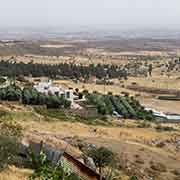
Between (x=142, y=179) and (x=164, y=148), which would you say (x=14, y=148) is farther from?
(x=164, y=148)

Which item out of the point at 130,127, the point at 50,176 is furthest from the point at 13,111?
the point at 50,176

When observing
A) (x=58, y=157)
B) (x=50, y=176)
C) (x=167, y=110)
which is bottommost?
(x=167, y=110)

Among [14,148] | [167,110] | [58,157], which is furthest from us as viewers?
[167,110]

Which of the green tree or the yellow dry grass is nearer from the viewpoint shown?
the yellow dry grass

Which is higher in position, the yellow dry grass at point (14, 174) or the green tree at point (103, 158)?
the yellow dry grass at point (14, 174)

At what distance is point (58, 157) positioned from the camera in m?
16.5

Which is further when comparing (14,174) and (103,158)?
(103,158)

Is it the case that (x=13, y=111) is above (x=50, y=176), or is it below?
below

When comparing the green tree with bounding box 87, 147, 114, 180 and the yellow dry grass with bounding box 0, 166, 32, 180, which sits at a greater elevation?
the yellow dry grass with bounding box 0, 166, 32, 180

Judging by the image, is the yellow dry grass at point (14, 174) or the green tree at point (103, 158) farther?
the green tree at point (103, 158)

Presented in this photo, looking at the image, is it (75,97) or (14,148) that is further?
(75,97)

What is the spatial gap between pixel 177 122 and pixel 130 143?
58.0 feet

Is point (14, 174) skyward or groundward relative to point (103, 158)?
skyward

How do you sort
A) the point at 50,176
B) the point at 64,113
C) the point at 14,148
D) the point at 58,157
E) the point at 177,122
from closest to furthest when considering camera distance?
1. the point at 50,176
2. the point at 14,148
3. the point at 58,157
4. the point at 64,113
5. the point at 177,122
